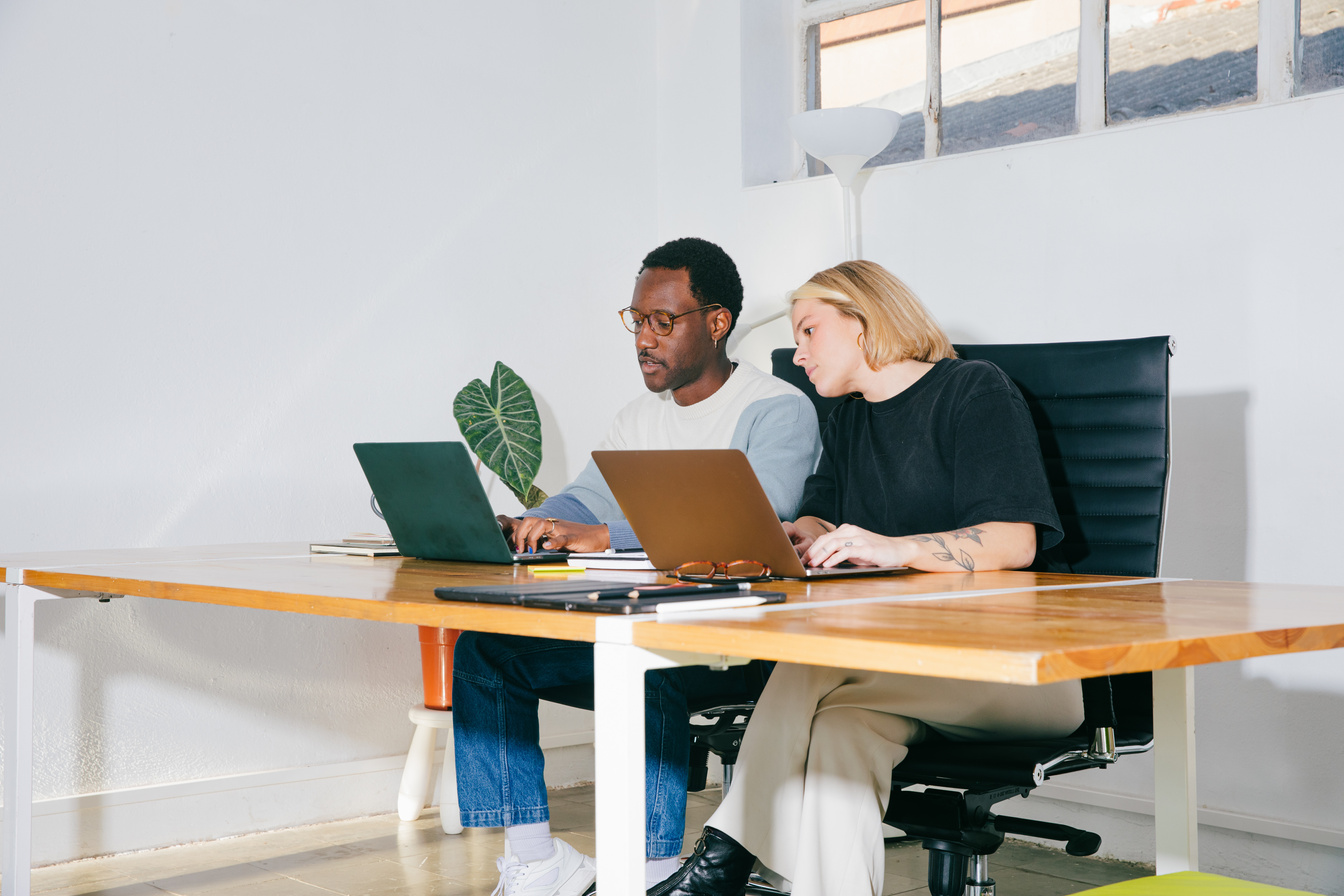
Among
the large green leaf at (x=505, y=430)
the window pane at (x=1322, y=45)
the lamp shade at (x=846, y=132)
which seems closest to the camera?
the window pane at (x=1322, y=45)

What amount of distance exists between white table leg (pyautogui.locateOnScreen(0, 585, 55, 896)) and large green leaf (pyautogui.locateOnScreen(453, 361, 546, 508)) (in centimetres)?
120

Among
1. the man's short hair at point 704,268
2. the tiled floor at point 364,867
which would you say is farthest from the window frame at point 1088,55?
the tiled floor at point 364,867

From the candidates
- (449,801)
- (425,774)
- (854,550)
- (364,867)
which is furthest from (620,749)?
(425,774)

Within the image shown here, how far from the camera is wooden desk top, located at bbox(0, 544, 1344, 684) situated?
88 cm

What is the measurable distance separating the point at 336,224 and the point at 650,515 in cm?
186

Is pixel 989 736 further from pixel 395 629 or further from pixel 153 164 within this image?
pixel 153 164

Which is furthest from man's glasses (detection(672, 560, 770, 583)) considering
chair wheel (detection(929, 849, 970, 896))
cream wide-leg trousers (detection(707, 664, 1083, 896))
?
chair wheel (detection(929, 849, 970, 896))

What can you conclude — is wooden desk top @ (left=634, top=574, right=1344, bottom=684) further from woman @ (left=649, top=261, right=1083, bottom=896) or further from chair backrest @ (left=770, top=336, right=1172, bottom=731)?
chair backrest @ (left=770, top=336, right=1172, bottom=731)

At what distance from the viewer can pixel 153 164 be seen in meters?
2.80

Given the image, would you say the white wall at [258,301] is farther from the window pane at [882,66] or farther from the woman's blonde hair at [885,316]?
the woman's blonde hair at [885,316]

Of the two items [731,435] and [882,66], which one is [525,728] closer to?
[731,435]

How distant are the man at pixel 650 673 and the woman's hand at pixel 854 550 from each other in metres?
0.42

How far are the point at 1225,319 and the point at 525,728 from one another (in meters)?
1.57

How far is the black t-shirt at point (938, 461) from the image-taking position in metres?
1.69
